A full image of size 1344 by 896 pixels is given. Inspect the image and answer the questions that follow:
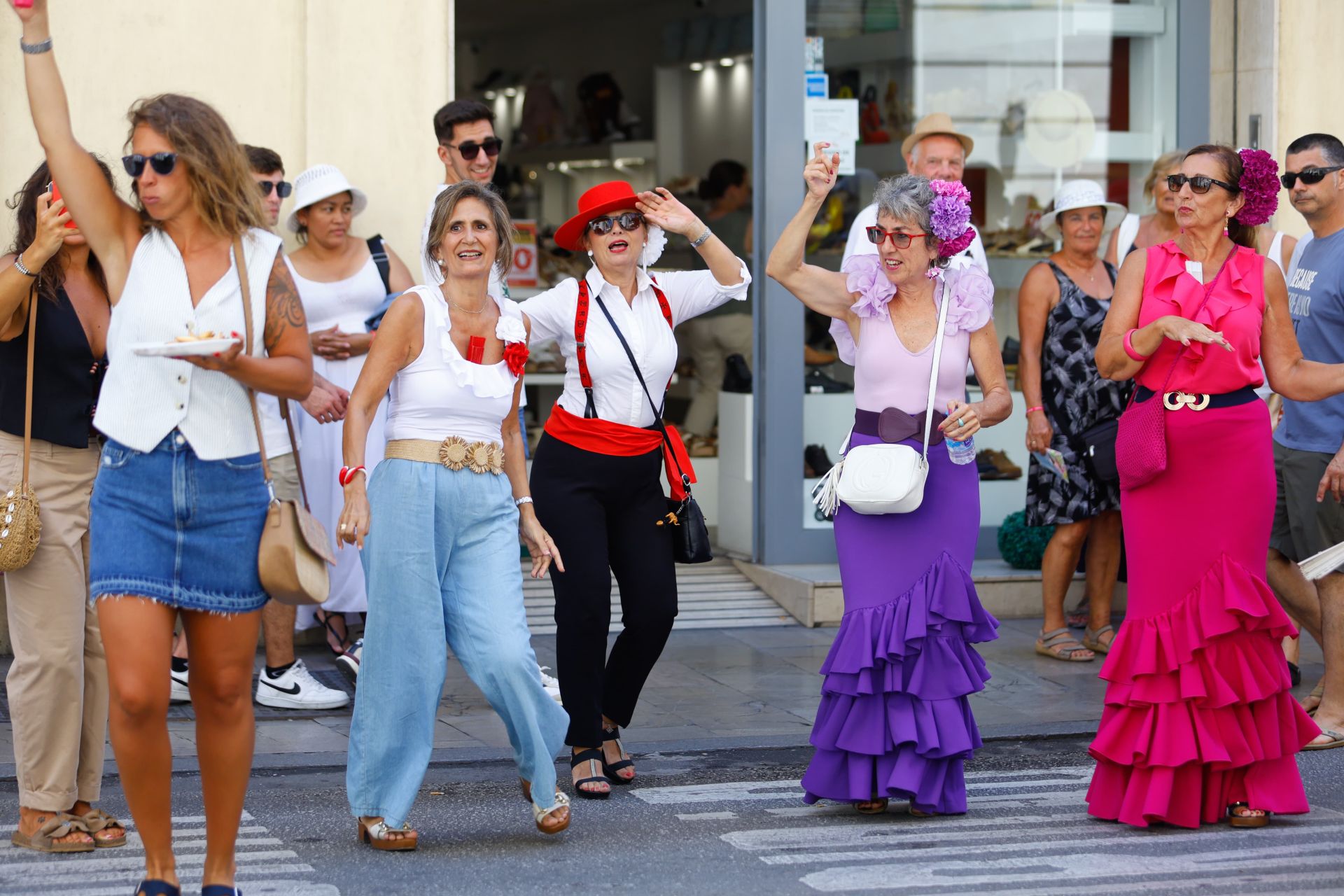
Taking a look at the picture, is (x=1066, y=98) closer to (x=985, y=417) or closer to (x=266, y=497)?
(x=985, y=417)

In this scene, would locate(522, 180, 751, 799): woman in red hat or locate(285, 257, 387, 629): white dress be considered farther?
locate(285, 257, 387, 629): white dress

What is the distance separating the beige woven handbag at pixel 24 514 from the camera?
4984mm

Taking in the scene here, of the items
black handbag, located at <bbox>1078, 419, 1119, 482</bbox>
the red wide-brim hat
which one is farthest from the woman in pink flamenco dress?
black handbag, located at <bbox>1078, 419, 1119, 482</bbox>

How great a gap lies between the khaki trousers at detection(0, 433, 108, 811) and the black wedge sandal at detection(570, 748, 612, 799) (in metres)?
1.52

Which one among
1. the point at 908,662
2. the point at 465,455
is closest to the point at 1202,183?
the point at 908,662

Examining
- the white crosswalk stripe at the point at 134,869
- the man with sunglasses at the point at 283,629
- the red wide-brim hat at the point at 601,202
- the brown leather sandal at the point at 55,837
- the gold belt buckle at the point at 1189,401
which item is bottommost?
the white crosswalk stripe at the point at 134,869

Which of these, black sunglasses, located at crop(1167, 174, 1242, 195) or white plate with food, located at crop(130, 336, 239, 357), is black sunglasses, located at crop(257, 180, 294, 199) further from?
black sunglasses, located at crop(1167, 174, 1242, 195)

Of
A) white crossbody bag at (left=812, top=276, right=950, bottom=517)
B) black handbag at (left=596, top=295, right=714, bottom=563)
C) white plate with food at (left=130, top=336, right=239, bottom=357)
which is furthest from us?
black handbag at (left=596, top=295, right=714, bottom=563)

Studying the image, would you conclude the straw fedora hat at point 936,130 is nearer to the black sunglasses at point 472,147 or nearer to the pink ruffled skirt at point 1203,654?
the black sunglasses at point 472,147

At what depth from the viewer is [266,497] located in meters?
4.29

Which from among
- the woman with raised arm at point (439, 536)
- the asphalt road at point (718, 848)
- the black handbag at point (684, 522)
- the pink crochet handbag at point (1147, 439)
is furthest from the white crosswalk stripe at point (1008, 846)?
the pink crochet handbag at point (1147, 439)

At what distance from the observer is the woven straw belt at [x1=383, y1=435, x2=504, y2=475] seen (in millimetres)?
5164

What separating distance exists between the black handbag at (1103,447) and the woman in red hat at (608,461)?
96.2 inches

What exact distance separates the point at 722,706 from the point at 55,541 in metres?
A: 3.10
